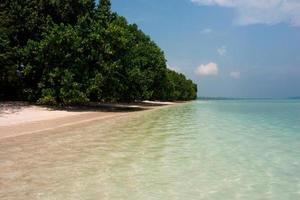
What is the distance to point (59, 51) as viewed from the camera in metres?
30.3

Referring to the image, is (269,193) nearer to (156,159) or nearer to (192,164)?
(192,164)

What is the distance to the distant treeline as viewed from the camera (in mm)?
29344

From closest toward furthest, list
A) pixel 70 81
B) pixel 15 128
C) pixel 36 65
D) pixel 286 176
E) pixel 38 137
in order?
1. pixel 286 176
2. pixel 38 137
3. pixel 15 128
4. pixel 70 81
5. pixel 36 65

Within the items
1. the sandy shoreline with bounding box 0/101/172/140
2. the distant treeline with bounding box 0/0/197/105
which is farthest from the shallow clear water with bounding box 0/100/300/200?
the distant treeline with bounding box 0/0/197/105

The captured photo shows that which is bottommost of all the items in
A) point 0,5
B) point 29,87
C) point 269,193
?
point 269,193

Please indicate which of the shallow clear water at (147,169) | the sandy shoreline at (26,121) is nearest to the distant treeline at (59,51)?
the sandy shoreline at (26,121)

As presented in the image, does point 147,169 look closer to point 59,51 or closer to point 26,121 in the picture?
point 26,121

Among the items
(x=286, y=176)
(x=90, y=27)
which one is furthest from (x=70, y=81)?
(x=286, y=176)

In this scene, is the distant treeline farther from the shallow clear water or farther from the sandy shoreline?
the shallow clear water

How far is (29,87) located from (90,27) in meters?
6.96

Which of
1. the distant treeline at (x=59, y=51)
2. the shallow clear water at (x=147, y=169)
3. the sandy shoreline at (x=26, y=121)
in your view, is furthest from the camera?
the distant treeline at (x=59, y=51)

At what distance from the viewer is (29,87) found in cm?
3225

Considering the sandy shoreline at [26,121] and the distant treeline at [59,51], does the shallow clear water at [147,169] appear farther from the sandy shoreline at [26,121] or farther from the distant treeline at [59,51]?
the distant treeline at [59,51]

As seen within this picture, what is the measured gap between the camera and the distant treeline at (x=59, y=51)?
29.3m
